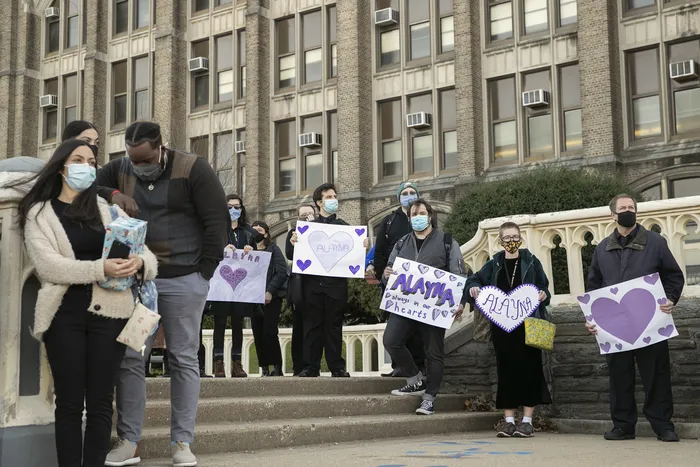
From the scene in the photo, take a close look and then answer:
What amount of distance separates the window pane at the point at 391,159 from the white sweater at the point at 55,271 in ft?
82.0

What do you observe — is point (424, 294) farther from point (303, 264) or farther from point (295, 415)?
point (295, 415)

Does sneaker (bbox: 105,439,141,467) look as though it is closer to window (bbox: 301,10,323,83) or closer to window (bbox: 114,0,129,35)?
window (bbox: 301,10,323,83)

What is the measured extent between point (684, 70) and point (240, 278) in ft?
57.7

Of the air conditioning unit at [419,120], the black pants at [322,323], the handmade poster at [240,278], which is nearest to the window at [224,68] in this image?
the air conditioning unit at [419,120]

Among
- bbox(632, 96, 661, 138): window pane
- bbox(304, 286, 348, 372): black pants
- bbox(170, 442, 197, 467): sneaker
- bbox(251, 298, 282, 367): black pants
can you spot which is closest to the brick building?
bbox(632, 96, 661, 138): window pane

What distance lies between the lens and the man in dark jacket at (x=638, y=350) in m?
8.00

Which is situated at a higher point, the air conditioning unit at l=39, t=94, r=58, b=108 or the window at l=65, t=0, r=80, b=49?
the window at l=65, t=0, r=80, b=49

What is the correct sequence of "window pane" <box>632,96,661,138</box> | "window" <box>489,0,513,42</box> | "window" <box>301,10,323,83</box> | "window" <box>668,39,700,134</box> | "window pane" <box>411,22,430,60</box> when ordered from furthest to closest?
"window" <box>301,10,323,83</box>, "window pane" <box>411,22,430,60</box>, "window" <box>489,0,513,42</box>, "window pane" <box>632,96,661,138</box>, "window" <box>668,39,700,134</box>

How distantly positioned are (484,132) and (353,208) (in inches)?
195

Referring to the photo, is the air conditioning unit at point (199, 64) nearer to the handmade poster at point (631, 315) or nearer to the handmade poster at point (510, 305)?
the handmade poster at point (510, 305)

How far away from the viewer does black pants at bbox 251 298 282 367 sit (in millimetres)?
11055

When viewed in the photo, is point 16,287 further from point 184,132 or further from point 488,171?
point 184,132

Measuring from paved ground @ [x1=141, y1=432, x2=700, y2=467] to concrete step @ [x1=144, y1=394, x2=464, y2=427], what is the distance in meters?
0.65

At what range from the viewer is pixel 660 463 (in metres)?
6.05
